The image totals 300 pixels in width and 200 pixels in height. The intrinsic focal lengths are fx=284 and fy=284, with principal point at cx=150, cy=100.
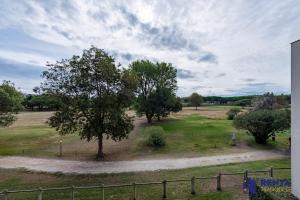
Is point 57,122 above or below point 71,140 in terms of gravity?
above

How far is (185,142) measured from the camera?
28.7m

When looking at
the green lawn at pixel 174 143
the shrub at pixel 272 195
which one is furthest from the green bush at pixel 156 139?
the shrub at pixel 272 195

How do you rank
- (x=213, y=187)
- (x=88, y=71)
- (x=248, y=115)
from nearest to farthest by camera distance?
1. (x=213, y=187)
2. (x=88, y=71)
3. (x=248, y=115)

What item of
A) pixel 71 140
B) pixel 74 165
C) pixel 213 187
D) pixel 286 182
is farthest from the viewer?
pixel 71 140

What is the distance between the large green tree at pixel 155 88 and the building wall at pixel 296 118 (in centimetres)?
3406

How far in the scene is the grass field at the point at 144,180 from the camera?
44.6 feet

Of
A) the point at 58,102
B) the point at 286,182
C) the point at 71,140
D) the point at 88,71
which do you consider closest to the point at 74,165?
the point at 58,102

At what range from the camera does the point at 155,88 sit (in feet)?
148

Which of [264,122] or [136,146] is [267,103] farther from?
[136,146]

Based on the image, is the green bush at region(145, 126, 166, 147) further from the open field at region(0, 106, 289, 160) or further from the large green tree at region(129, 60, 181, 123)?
the large green tree at region(129, 60, 181, 123)

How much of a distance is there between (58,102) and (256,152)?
55.1 feet

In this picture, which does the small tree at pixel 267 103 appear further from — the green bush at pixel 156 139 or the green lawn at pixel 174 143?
the green bush at pixel 156 139

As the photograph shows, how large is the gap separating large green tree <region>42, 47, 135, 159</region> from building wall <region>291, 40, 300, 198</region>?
13.6 metres

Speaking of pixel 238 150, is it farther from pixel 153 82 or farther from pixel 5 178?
pixel 153 82
